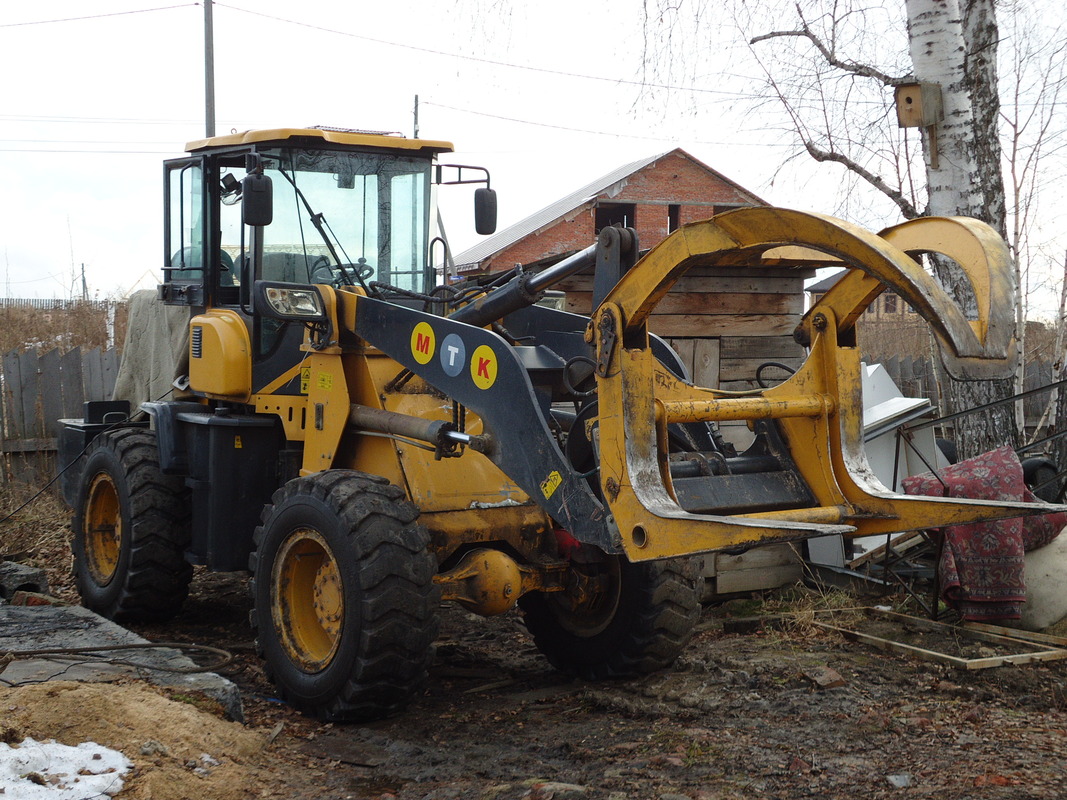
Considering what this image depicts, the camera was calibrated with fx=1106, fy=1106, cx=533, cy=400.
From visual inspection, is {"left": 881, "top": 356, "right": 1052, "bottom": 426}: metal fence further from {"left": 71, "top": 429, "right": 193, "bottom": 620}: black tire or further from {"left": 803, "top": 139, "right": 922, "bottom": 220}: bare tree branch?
{"left": 71, "top": 429, "right": 193, "bottom": 620}: black tire

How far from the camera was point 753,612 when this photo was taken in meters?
7.42

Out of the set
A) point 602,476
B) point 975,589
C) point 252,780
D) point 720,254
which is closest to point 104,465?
point 252,780

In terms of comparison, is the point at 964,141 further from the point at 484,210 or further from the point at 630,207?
the point at 630,207

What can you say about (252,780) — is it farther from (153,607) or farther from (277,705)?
(153,607)

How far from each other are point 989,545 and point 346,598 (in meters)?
3.66

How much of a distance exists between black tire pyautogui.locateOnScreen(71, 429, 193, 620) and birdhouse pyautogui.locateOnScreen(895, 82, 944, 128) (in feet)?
17.4

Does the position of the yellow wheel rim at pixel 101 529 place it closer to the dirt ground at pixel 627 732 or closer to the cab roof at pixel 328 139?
the dirt ground at pixel 627 732

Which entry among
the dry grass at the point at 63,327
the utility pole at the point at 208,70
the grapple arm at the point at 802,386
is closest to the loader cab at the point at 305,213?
the grapple arm at the point at 802,386

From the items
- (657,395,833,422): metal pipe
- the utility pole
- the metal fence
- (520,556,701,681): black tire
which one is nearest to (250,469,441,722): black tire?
(520,556,701,681): black tire

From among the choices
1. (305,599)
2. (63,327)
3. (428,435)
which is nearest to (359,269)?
(428,435)

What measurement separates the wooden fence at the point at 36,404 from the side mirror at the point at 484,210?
5654 mm

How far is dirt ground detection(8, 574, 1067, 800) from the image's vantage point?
4.06 m

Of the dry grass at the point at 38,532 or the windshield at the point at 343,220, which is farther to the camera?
the dry grass at the point at 38,532

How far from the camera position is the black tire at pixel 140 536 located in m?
6.63
